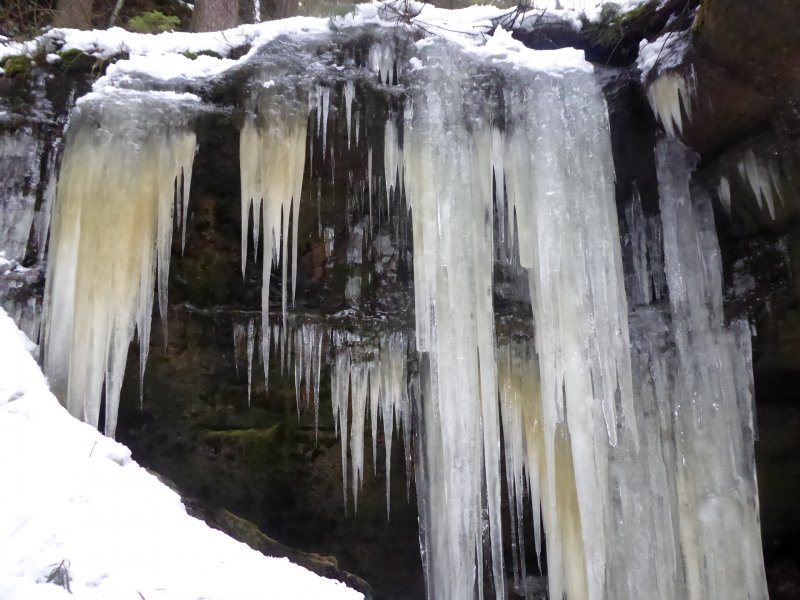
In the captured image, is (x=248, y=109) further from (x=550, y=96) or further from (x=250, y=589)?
(x=250, y=589)

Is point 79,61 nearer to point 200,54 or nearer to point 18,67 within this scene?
point 18,67

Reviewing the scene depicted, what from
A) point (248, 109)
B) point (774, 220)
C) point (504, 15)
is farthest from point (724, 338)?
point (248, 109)

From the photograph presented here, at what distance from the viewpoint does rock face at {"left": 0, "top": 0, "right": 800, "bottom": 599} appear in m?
4.27

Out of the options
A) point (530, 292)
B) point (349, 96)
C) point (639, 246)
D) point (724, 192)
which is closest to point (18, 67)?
point (349, 96)

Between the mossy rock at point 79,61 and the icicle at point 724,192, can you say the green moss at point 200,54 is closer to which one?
the mossy rock at point 79,61

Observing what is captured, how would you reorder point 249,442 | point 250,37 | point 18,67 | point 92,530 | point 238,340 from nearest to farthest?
point 92,530 < point 18,67 < point 250,37 < point 238,340 < point 249,442

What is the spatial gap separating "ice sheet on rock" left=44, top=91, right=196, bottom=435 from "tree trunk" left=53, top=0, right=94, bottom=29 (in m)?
2.93

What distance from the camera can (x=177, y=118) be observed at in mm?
4730

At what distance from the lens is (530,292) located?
4.72m

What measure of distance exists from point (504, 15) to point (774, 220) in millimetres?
2551

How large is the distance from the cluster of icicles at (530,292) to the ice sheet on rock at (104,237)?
12 mm

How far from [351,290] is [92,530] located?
144 inches

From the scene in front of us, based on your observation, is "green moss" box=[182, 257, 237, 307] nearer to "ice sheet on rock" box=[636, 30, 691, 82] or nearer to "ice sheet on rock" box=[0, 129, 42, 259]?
"ice sheet on rock" box=[0, 129, 42, 259]

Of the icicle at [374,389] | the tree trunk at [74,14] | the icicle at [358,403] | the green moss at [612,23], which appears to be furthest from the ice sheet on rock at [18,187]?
the green moss at [612,23]
